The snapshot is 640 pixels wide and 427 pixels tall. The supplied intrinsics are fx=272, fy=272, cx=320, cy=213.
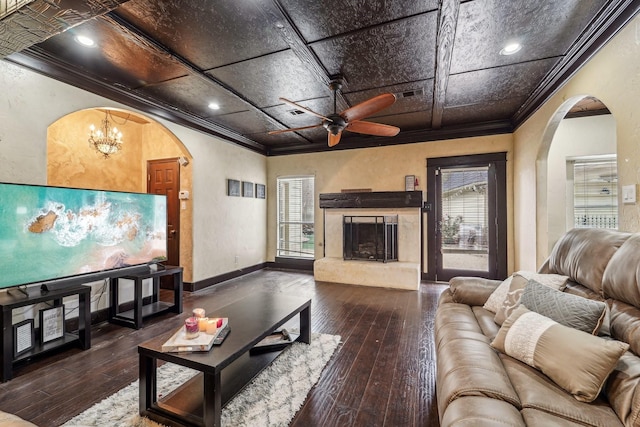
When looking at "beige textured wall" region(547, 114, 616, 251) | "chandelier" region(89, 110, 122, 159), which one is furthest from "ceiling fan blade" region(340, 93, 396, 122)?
"chandelier" region(89, 110, 122, 159)

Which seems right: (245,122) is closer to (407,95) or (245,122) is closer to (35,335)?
(407,95)

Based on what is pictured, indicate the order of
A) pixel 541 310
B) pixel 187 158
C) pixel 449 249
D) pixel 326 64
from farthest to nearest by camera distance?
pixel 449 249 < pixel 187 158 < pixel 326 64 < pixel 541 310

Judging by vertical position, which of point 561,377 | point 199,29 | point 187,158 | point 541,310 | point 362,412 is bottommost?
point 362,412

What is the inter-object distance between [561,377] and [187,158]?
4.73 metres

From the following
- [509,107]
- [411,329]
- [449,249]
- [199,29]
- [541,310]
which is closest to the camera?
[541,310]

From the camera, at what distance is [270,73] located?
2.94 metres

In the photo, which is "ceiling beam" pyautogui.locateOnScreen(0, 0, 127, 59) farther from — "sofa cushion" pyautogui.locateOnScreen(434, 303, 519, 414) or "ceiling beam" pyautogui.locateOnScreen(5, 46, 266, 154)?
"sofa cushion" pyautogui.locateOnScreen(434, 303, 519, 414)

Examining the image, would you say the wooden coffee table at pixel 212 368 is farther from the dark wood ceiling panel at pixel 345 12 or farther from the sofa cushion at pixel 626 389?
the dark wood ceiling panel at pixel 345 12

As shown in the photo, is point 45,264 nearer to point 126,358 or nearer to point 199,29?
point 126,358

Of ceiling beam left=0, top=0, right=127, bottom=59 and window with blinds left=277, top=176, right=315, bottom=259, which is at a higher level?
ceiling beam left=0, top=0, right=127, bottom=59

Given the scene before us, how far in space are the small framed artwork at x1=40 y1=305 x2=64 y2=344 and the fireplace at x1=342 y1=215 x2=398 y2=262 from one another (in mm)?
3951

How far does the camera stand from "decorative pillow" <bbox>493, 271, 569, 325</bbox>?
1769mm

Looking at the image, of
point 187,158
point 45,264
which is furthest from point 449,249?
point 45,264

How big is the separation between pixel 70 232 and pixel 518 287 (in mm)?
3770
